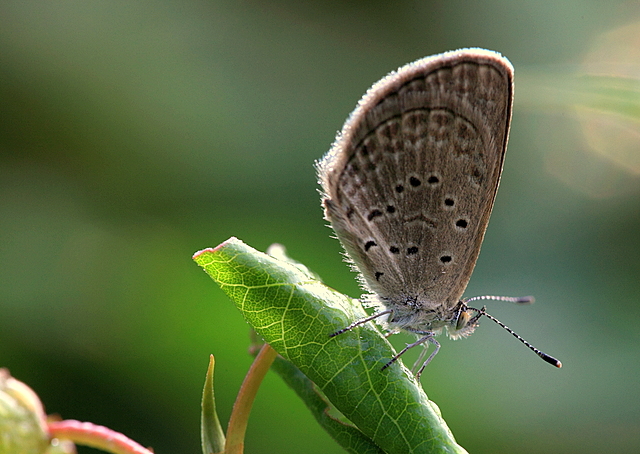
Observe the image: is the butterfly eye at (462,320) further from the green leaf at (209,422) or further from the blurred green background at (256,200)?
the green leaf at (209,422)

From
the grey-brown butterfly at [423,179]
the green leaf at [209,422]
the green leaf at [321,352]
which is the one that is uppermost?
the grey-brown butterfly at [423,179]

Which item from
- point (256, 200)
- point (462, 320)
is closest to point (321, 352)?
point (462, 320)

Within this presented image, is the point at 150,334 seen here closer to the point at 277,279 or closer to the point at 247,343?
the point at 247,343

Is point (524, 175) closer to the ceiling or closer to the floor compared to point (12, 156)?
closer to the ceiling

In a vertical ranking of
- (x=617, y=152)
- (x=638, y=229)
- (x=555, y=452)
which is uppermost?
(x=617, y=152)

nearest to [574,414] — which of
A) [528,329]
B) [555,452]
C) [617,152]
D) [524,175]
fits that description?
[555,452]

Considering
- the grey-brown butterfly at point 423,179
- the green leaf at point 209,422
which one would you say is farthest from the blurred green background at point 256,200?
the green leaf at point 209,422

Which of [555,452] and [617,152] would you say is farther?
[617,152]
